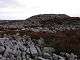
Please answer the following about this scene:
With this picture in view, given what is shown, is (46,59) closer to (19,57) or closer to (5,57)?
(19,57)

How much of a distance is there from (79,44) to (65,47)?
1.49 m

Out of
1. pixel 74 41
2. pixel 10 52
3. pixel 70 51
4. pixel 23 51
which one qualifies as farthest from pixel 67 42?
pixel 10 52

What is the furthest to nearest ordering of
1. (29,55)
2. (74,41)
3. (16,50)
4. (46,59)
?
(74,41)
(16,50)
(29,55)
(46,59)

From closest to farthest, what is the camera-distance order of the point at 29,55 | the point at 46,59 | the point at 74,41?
the point at 46,59
the point at 29,55
the point at 74,41

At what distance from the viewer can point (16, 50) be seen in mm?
17609

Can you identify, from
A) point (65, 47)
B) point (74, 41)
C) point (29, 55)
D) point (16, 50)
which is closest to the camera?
point (29, 55)

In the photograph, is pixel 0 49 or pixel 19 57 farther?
pixel 0 49

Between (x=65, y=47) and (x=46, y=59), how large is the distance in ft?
15.3

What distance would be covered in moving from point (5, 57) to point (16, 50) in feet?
7.16

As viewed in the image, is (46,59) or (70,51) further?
(70,51)

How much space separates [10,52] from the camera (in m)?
16.7

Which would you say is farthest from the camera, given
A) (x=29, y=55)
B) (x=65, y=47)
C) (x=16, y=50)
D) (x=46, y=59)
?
(x=65, y=47)

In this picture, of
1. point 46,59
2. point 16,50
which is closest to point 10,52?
point 16,50

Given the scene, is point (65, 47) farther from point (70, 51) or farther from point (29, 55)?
point (29, 55)
